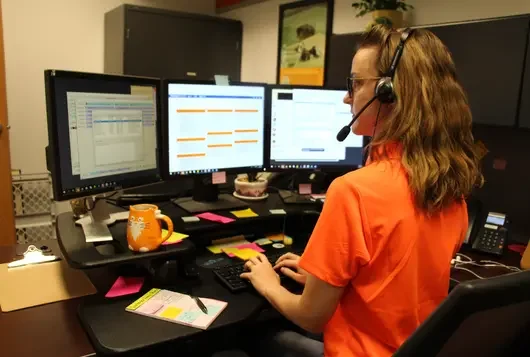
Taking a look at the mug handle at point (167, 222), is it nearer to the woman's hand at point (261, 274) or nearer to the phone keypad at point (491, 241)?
the woman's hand at point (261, 274)

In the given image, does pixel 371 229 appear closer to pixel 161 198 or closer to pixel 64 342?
pixel 64 342

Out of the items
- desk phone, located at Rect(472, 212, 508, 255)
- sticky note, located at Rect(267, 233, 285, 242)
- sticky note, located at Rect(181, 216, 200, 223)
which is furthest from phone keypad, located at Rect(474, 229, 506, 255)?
sticky note, located at Rect(181, 216, 200, 223)

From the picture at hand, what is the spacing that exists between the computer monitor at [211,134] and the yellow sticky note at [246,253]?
234mm

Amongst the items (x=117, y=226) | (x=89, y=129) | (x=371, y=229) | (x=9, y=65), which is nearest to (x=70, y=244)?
(x=117, y=226)

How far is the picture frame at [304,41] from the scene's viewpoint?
304 cm

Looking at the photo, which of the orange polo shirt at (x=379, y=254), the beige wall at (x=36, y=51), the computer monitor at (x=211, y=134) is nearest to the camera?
the orange polo shirt at (x=379, y=254)

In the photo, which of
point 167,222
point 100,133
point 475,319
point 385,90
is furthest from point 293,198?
point 475,319

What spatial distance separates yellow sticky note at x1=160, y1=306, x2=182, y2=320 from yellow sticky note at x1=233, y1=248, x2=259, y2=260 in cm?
41

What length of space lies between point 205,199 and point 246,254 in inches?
15.1

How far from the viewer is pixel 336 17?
2.98 metres

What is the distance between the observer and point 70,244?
1346 mm

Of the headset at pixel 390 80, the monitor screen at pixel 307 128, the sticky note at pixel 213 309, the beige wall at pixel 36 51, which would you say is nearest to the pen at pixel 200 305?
the sticky note at pixel 213 309

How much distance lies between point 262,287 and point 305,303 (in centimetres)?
25

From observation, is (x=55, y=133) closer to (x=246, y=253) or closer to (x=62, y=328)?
(x=62, y=328)
